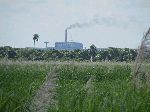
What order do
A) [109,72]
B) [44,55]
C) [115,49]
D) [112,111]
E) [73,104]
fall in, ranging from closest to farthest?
[112,111] → [73,104] → [109,72] → [44,55] → [115,49]

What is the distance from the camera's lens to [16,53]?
71625 mm

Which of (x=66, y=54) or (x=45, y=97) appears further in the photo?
(x=66, y=54)

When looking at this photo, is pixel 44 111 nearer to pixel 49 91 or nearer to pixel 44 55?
pixel 49 91

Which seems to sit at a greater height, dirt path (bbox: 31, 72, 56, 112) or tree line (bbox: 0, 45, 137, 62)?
dirt path (bbox: 31, 72, 56, 112)

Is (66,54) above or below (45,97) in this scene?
below

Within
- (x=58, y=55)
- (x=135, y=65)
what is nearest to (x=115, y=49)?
(x=58, y=55)

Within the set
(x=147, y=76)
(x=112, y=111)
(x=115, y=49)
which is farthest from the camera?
(x=115, y=49)

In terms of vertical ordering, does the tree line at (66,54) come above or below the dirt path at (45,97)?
below

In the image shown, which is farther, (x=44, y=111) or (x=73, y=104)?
(x=73, y=104)

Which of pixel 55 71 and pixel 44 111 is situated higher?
pixel 55 71

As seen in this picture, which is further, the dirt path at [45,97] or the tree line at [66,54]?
the tree line at [66,54]

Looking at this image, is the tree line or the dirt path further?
the tree line

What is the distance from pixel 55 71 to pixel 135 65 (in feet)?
10.2

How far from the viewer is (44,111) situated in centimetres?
338
